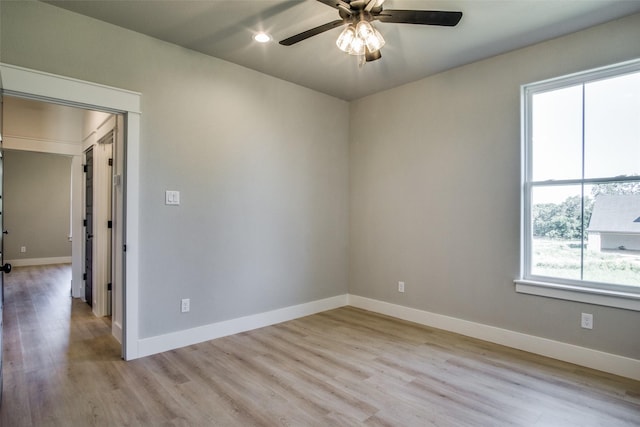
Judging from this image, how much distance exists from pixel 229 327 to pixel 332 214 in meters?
1.88

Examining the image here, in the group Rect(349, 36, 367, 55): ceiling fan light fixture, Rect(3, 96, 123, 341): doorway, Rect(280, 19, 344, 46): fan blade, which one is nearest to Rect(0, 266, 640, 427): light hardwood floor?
Rect(3, 96, 123, 341): doorway

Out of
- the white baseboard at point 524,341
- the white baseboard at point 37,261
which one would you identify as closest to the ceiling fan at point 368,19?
the white baseboard at point 524,341

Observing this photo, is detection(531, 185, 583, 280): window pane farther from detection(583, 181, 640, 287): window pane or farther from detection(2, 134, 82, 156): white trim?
detection(2, 134, 82, 156): white trim

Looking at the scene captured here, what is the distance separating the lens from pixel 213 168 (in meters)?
3.39

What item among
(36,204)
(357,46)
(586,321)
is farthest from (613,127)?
(36,204)

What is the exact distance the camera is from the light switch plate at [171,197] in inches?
122

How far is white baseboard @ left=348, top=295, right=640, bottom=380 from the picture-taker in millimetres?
2650

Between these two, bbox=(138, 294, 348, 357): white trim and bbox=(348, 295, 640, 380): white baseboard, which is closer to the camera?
bbox=(348, 295, 640, 380): white baseboard

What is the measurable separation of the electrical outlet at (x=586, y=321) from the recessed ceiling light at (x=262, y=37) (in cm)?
348

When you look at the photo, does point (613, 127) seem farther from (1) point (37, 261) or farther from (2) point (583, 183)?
(1) point (37, 261)

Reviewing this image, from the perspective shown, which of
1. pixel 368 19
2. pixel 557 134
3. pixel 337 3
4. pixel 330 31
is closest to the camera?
pixel 337 3

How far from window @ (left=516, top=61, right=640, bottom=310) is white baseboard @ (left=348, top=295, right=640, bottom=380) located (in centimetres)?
49

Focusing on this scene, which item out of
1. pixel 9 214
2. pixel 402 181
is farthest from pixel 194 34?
pixel 9 214

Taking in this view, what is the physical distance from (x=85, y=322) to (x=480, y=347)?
13.7 feet
